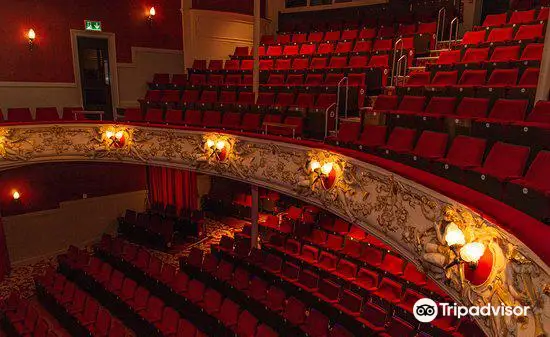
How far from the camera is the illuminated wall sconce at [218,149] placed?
5.10m

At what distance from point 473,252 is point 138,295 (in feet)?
14.1

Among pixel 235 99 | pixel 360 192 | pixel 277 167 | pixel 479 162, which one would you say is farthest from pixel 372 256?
pixel 235 99

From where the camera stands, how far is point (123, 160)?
614 centimetres

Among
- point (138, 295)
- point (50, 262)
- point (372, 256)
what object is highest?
point (372, 256)

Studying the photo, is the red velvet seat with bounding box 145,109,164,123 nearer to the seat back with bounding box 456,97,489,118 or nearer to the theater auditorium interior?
the theater auditorium interior

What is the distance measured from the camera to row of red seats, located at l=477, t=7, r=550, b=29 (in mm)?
5211

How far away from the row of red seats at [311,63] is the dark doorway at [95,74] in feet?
4.87

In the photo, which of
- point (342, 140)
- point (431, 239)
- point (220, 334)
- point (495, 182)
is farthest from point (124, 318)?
point (495, 182)

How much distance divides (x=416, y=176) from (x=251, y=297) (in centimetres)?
296

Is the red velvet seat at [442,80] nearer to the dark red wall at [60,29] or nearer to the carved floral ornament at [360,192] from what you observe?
the carved floral ornament at [360,192]

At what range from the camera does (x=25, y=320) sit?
4809 millimetres

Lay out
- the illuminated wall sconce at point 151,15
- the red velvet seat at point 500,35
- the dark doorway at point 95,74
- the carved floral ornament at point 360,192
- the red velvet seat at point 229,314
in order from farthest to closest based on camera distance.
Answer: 1. the illuminated wall sconce at point 151,15
2. the dark doorway at point 95,74
3. the red velvet seat at point 500,35
4. the red velvet seat at point 229,314
5. the carved floral ornament at point 360,192

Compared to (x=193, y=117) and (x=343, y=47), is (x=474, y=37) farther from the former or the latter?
(x=193, y=117)

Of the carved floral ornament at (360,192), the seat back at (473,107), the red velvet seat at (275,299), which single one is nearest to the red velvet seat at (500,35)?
Answer: the seat back at (473,107)
